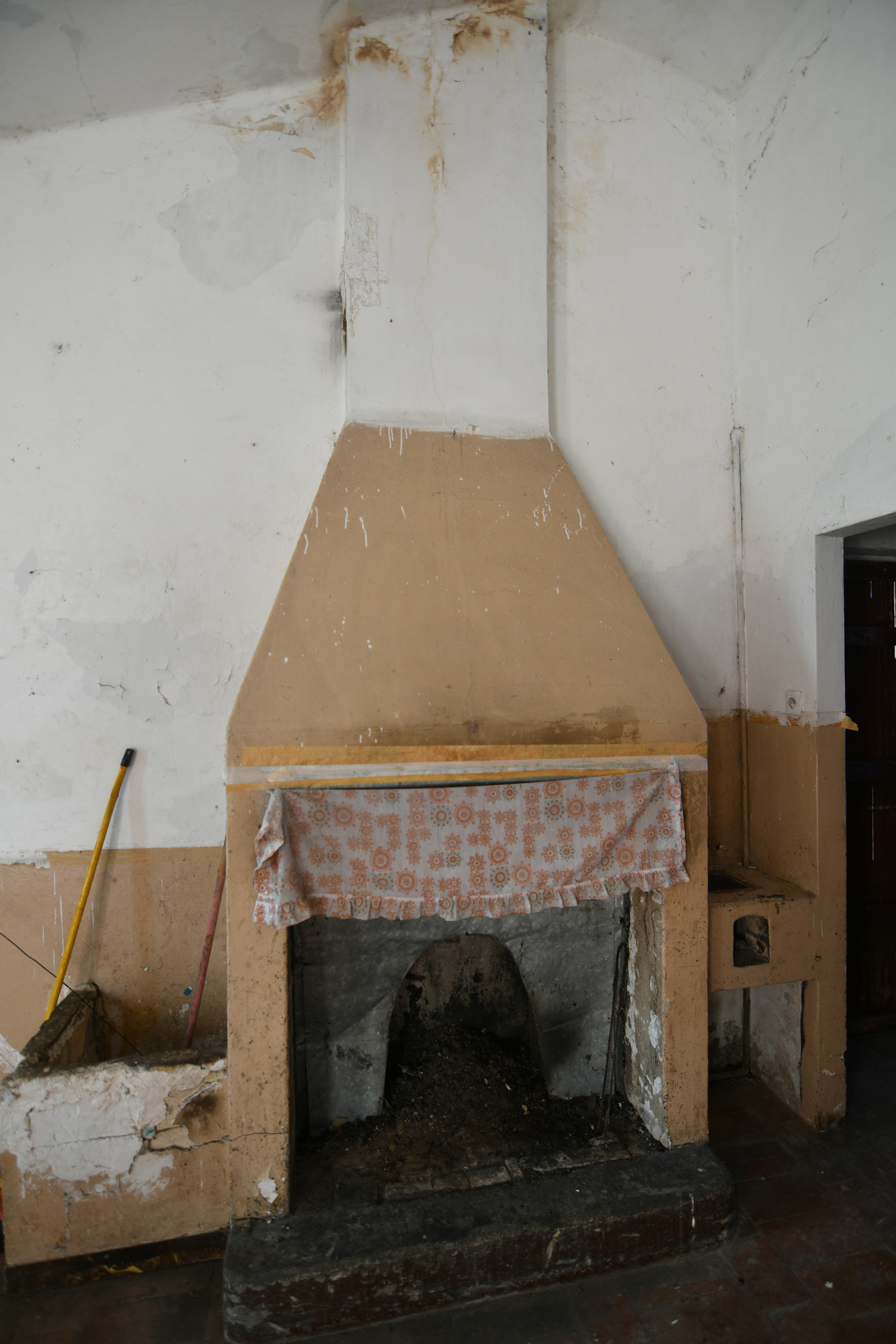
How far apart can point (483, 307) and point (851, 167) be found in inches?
63.7

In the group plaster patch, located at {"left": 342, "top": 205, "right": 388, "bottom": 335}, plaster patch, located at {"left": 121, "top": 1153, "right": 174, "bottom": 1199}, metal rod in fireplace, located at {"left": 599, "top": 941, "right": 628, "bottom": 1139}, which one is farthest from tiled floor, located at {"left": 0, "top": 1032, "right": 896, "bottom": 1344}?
plaster patch, located at {"left": 342, "top": 205, "right": 388, "bottom": 335}

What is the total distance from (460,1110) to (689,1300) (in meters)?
0.98

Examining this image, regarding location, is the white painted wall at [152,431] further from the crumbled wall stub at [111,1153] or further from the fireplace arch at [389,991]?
the crumbled wall stub at [111,1153]

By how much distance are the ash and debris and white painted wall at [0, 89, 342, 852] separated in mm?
1357

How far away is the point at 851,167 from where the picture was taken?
2.77m

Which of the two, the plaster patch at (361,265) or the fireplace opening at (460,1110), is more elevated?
the plaster patch at (361,265)

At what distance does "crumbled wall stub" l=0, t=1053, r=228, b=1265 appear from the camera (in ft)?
7.41

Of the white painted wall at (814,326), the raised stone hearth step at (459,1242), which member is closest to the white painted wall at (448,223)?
the white painted wall at (814,326)

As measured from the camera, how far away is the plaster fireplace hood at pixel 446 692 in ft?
7.60

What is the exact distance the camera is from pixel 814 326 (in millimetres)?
2984

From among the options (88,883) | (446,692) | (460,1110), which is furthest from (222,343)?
(460,1110)

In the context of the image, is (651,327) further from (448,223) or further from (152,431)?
(152,431)

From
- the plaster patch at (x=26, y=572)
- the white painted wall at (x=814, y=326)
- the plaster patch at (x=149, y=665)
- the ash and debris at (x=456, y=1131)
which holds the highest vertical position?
the white painted wall at (x=814, y=326)

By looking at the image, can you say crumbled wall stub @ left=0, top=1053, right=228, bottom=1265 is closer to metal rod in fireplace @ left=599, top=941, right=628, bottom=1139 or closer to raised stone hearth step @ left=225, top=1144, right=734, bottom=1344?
raised stone hearth step @ left=225, top=1144, right=734, bottom=1344
